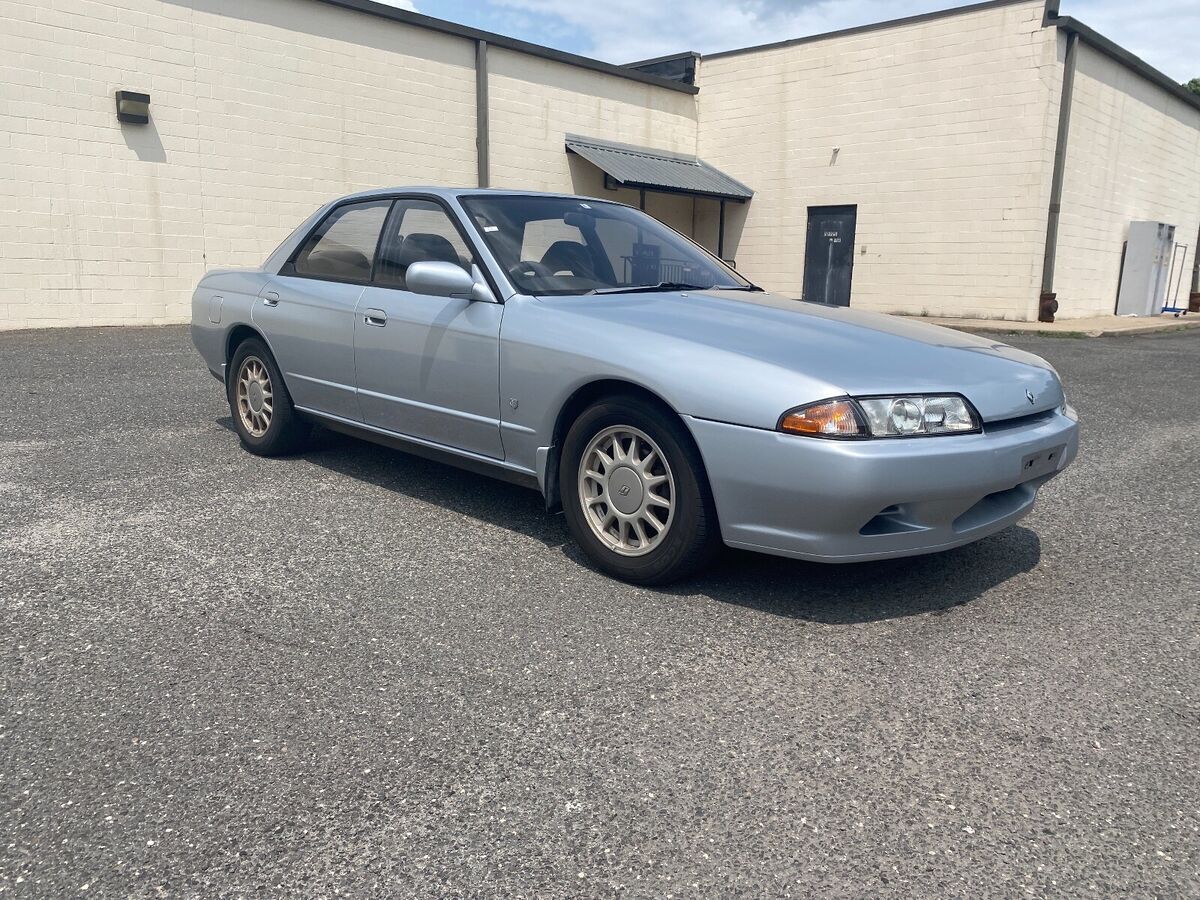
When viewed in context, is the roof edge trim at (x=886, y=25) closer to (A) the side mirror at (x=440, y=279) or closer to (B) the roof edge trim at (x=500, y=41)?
(B) the roof edge trim at (x=500, y=41)

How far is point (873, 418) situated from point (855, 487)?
237 millimetres

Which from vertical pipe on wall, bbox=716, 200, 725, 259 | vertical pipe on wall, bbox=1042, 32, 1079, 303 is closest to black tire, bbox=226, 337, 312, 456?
vertical pipe on wall, bbox=1042, 32, 1079, 303

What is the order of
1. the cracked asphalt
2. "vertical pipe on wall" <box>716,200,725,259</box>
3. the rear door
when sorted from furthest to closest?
1. "vertical pipe on wall" <box>716,200,725,259</box>
2. the rear door
3. the cracked asphalt

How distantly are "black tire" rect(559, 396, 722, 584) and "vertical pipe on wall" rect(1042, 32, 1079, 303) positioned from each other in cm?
1503

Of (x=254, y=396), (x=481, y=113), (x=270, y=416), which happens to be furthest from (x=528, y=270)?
(x=481, y=113)

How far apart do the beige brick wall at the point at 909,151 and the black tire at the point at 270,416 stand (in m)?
14.4

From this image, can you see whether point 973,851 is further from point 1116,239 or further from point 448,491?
point 1116,239

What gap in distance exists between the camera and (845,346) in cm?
335

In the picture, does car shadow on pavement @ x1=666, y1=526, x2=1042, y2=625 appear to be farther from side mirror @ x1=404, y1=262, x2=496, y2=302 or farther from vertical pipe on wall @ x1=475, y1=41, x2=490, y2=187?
vertical pipe on wall @ x1=475, y1=41, x2=490, y2=187

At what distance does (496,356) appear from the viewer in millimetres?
3855

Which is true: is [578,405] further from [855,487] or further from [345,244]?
[345,244]

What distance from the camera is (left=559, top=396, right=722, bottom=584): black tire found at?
3227 mm

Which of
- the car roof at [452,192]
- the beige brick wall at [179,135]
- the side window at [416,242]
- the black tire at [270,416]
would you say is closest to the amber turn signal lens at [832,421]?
the side window at [416,242]

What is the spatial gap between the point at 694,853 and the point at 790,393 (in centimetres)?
151
